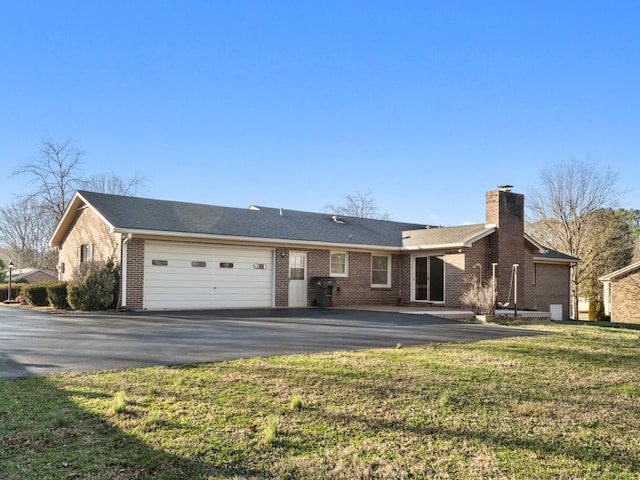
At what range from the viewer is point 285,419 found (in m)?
5.00

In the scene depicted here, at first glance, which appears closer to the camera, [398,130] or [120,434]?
[120,434]

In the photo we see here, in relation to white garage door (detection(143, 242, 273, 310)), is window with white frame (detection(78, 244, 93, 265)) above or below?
above

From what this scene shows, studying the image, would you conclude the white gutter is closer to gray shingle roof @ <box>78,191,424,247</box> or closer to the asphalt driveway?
gray shingle roof @ <box>78,191,424,247</box>

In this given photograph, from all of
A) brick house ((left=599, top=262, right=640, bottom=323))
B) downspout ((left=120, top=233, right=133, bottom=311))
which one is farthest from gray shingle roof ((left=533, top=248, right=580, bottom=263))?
downspout ((left=120, top=233, right=133, bottom=311))

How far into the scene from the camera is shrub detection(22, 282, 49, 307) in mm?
20438

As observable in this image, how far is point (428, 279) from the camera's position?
22.6 metres

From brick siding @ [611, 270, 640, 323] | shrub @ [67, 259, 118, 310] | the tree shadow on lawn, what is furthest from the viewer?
brick siding @ [611, 270, 640, 323]

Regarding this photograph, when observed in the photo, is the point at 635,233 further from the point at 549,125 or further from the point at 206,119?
the point at 206,119

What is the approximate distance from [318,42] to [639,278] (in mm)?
21219

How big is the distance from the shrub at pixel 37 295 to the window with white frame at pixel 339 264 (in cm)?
1129

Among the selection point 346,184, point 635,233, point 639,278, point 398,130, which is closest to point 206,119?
point 398,130

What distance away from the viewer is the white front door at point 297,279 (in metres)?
20.9

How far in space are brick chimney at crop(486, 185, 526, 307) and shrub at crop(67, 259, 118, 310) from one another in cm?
1416

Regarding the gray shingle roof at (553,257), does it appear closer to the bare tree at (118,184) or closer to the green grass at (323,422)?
the green grass at (323,422)
